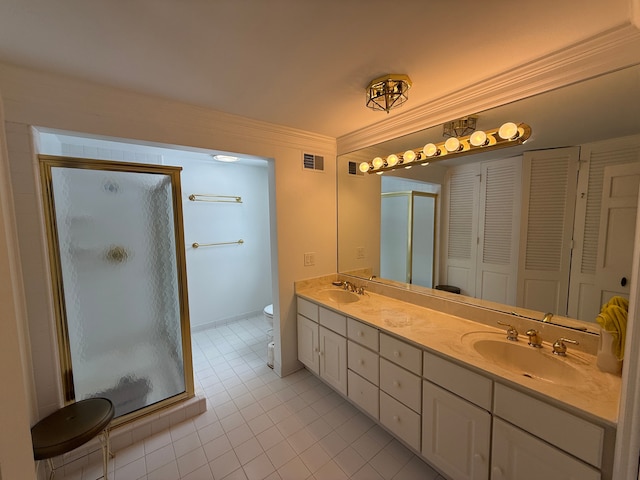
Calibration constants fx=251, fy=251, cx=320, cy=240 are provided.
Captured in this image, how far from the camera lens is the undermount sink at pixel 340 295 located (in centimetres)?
240

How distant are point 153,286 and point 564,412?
2.40m

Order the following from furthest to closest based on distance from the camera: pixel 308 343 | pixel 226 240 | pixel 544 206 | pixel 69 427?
pixel 226 240 < pixel 308 343 < pixel 544 206 < pixel 69 427

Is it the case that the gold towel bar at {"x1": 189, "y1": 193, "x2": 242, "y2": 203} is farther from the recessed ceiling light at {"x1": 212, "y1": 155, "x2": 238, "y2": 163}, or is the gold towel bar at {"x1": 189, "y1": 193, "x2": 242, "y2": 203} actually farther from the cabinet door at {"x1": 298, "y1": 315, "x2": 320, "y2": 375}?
the cabinet door at {"x1": 298, "y1": 315, "x2": 320, "y2": 375}

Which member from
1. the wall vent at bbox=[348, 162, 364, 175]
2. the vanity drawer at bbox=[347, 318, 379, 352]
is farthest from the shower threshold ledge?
the wall vent at bbox=[348, 162, 364, 175]

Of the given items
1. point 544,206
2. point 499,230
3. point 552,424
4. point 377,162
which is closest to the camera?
point 552,424

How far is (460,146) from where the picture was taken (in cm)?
167

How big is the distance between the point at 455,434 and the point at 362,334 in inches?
28.0

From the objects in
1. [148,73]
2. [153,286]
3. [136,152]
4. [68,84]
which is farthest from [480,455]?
[136,152]

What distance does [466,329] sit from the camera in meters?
1.58

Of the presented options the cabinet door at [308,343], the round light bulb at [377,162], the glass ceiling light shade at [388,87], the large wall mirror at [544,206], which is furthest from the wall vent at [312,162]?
the cabinet door at [308,343]

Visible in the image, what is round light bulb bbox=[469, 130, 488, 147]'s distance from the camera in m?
1.54

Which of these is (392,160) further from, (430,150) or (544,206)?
(544,206)

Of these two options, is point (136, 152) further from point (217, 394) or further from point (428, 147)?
point (428, 147)

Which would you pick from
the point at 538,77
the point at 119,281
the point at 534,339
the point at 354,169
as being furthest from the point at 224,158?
the point at 534,339
